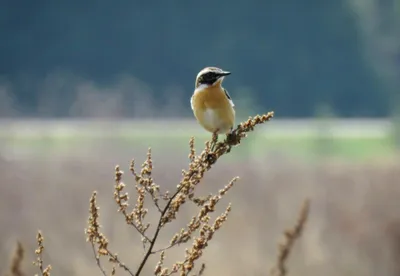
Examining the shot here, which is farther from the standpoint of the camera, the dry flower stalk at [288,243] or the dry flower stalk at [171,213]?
the dry flower stalk at [288,243]

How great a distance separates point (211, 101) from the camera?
568 cm

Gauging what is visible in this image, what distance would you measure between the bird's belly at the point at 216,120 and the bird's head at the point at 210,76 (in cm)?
12

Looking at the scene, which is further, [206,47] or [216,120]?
[206,47]

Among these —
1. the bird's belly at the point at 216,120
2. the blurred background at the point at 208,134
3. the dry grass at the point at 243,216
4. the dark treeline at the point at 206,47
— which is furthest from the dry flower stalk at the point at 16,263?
the dark treeline at the point at 206,47

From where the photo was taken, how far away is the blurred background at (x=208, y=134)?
516 inches

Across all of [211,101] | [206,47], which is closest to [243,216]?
[211,101]

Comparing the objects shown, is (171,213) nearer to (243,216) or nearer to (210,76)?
(210,76)

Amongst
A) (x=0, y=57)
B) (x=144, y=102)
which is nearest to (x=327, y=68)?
(x=0, y=57)

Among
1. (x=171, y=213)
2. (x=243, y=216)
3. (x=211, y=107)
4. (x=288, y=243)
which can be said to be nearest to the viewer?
(x=171, y=213)

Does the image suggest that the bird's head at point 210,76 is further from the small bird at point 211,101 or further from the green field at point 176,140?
the green field at point 176,140

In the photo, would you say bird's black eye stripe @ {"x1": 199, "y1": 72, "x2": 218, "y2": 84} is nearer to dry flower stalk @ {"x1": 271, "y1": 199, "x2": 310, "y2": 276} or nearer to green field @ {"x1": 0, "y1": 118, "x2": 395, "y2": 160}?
dry flower stalk @ {"x1": 271, "y1": 199, "x2": 310, "y2": 276}

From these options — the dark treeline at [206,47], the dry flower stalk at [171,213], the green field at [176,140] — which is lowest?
the dry flower stalk at [171,213]

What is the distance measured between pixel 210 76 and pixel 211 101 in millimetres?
131

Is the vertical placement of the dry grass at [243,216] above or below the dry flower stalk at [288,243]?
above
